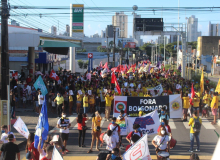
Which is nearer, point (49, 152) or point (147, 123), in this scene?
point (49, 152)

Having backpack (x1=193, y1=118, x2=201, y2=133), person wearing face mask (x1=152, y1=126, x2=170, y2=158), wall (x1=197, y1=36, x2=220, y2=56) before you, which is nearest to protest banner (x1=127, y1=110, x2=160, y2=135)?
backpack (x1=193, y1=118, x2=201, y2=133)

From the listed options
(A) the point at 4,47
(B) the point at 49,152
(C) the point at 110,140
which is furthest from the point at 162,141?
(A) the point at 4,47

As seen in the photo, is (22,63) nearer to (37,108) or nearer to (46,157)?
(37,108)

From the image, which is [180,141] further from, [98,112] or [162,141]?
[162,141]

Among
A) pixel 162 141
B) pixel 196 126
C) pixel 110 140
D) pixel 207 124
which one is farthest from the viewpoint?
pixel 207 124

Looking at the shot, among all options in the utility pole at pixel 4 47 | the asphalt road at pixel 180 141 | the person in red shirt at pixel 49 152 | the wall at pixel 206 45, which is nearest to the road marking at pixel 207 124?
the asphalt road at pixel 180 141

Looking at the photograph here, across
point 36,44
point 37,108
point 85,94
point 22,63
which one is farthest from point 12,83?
point 22,63

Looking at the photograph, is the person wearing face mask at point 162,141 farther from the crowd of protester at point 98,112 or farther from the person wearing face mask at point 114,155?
the person wearing face mask at point 114,155

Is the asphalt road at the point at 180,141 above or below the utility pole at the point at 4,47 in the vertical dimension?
below

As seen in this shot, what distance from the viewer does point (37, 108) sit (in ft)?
54.2

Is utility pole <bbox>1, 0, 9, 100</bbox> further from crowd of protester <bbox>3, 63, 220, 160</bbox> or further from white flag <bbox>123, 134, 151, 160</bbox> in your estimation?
white flag <bbox>123, 134, 151, 160</bbox>

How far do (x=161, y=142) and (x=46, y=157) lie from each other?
3.21 m

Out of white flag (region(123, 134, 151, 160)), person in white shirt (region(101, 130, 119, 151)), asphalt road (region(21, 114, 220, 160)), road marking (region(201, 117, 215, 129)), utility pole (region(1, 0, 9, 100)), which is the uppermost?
utility pole (region(1, 0, 9, 100))

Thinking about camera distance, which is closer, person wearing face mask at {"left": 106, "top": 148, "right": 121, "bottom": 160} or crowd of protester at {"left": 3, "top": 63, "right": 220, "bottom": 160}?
person wearing face mask at {"left": 106, "top": 148, "right": 121, "bottom": 160}
